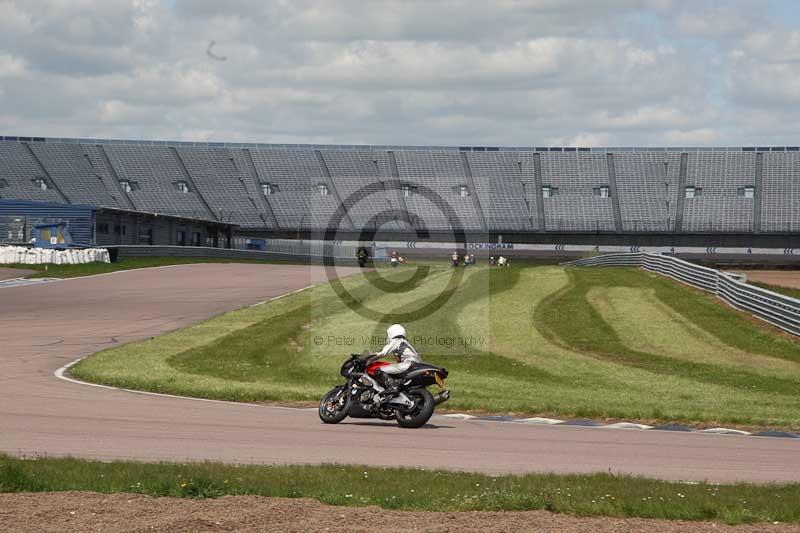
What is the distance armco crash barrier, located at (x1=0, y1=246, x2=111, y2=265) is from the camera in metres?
58.4

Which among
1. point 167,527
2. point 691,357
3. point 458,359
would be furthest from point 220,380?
point 167,527

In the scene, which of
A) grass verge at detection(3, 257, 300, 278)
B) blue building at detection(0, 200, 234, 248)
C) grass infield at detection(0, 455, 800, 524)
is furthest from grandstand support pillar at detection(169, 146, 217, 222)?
grass infield at detection(0, 455, 800, 524)

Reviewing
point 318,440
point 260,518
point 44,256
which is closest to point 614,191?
point 44,256

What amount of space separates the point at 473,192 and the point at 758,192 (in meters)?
27.7

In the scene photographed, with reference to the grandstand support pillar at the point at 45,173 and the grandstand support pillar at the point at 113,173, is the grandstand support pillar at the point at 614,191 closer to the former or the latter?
the grandstand support pillar at the point at 113,173

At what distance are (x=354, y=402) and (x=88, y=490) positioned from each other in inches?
261

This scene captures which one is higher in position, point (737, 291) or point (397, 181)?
point (397, 181)

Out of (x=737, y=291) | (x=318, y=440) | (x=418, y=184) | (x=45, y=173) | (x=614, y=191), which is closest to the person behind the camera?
(x=318, y=440)

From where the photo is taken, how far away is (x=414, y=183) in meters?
111

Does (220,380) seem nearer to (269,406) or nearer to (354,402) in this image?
(269,406)

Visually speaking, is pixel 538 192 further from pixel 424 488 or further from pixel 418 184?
pixel 424 488

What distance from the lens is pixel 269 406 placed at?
63.0 feet

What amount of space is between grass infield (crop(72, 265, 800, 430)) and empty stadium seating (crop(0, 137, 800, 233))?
5978 centimetres

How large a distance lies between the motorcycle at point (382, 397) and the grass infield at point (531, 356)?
10.2 ft
